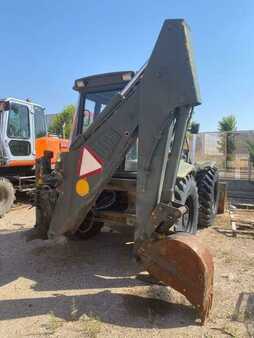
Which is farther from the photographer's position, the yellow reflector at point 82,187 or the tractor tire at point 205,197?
the tractor tire at point 205,197

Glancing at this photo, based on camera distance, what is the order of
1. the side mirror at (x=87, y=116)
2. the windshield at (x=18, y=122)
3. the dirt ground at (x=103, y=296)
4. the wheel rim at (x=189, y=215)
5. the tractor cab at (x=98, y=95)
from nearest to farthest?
the dirt ground at (x=103, y=296)
the tractor cab at (x=98, y=95)
the wheel rim at (x=189, y=215)
the side mirror at (x=87, y=116)
the windshield at (x=18, y=122)

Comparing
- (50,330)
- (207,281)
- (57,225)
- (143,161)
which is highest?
(143,161)

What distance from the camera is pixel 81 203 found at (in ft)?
11.9

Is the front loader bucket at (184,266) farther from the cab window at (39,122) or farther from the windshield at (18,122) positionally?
the cab window at (39,122)

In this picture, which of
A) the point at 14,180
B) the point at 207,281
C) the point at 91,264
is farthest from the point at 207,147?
the point at 207,281

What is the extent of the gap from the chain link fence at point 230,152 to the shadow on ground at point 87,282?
31.3 ft

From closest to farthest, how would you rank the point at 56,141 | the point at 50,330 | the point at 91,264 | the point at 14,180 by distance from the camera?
the point at 50,330
the point at 91,264
the point at 14,180
the point at 56,141

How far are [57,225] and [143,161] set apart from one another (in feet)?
4.17

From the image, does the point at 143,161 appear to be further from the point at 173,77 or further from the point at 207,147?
the point at 207,147

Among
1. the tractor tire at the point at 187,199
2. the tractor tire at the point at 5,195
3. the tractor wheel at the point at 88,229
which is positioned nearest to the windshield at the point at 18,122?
the tractor tire at the point at 5,195

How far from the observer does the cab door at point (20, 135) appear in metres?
8.38

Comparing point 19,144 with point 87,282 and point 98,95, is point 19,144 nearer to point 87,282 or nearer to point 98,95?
point 98,95

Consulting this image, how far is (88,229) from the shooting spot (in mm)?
5492

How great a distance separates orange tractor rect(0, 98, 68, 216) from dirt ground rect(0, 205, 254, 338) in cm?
323
